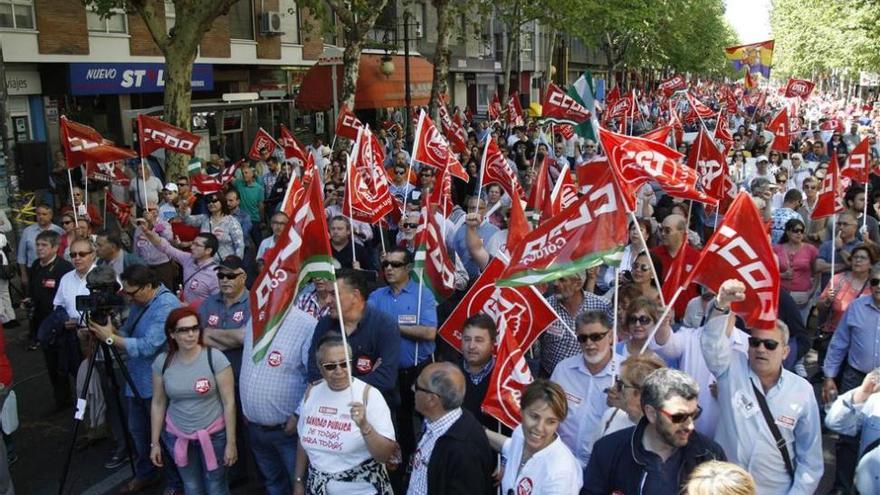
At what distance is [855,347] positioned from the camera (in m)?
5.34

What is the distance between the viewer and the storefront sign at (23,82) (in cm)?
1603

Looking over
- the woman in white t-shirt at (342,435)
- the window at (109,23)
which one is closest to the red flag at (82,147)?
the woman in white t-shirt at (342,435)

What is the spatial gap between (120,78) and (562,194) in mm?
14558

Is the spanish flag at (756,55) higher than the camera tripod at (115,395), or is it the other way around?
the spanish flag at (756,55)

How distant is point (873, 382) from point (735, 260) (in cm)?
90

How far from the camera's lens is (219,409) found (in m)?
4.82

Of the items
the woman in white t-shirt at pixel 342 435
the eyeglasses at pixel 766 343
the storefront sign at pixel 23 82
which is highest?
the storefront sign at pixel 23 82

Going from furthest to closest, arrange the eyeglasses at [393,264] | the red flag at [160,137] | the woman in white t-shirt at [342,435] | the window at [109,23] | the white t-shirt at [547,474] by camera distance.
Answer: the window at [109,23], the red flag at [160,137], the eyeglasses at [393,264], the woman in white t-shirt at [342,435], the white t-shirt at [547,474]

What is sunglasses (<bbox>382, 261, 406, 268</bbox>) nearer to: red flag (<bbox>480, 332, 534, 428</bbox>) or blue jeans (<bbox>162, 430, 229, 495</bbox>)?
red flag (<bbox>480, 332, 534, 428</bbox>)

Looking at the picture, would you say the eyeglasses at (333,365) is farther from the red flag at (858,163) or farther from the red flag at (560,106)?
the red flag at (560,106)

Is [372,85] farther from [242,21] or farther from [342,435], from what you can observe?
[342,435]

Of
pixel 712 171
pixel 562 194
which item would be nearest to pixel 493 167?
pixel 562 194

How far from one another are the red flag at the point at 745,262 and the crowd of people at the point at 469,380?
0.15 meters

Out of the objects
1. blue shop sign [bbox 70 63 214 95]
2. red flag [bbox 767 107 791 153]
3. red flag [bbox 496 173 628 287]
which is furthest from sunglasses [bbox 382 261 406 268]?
blue shop sign [bbox 70 63 214 95]
